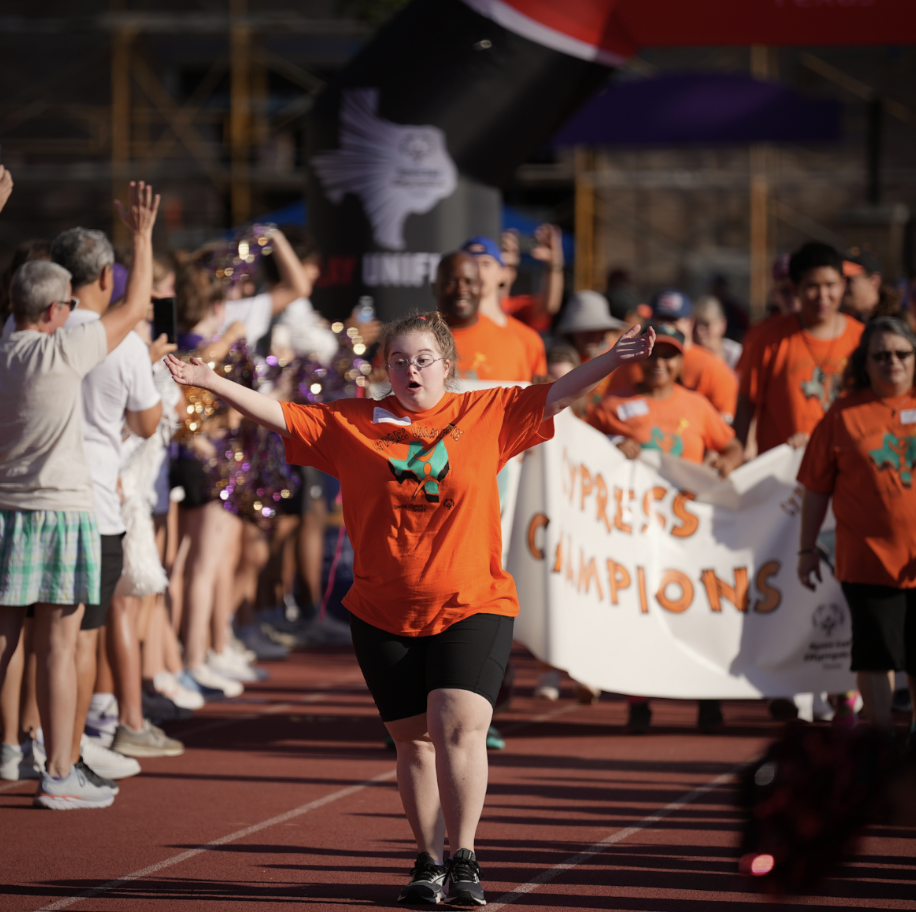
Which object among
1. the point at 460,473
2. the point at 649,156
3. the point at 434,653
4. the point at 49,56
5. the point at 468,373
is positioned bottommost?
the point at 434,653

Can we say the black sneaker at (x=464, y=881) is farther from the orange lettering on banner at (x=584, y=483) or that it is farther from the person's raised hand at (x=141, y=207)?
the orange lettering on banner at (x=584, y=483)

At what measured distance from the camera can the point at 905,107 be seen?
71.4 ft

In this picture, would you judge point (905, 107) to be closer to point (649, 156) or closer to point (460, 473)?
point (649, 156)

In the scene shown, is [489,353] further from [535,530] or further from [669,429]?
[669,429]

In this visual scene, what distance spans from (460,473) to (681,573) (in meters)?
3.13

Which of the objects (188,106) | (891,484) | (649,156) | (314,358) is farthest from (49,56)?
(891,484)

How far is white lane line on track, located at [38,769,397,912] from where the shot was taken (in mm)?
4340

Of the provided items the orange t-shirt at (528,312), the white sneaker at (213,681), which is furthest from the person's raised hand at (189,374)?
the orange t-shirt at (528,312)

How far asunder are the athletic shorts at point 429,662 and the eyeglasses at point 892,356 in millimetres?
2175

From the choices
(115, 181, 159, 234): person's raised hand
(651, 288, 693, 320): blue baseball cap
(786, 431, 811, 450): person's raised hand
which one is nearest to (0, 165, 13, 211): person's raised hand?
(115, 181, 159, 234): person's raised hand

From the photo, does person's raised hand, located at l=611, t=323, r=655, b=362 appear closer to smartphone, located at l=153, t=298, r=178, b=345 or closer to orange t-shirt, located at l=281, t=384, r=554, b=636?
orange t-shirt, located at l=281, t=384, r=554, b=636

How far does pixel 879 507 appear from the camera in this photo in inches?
217

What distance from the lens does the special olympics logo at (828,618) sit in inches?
275

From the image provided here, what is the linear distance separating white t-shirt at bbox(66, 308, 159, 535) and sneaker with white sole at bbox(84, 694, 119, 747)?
3.97 feet
